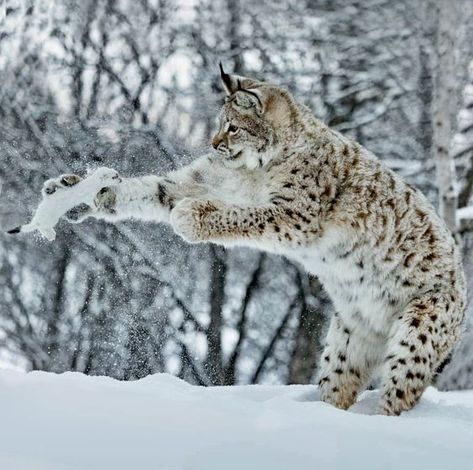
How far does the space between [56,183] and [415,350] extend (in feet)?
7.30

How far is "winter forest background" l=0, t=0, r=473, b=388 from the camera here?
41.6ft

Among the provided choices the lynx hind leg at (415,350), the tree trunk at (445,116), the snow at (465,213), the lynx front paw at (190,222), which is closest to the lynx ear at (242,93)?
the lynx front paw at (190,222)

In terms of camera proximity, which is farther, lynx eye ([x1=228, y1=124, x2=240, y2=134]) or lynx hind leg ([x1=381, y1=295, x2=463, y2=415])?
lynx eye ([x1=228, y1=124, x2=240, y2=134])

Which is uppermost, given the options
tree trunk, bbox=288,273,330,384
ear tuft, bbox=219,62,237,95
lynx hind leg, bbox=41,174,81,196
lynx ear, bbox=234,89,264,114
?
ear tuft, bbox=219,62,237,95

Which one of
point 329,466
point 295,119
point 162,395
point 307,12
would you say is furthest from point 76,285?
point 329,466

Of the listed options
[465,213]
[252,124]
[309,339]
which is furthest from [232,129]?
[309,339]

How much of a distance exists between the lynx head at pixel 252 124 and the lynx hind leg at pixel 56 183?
97 cm

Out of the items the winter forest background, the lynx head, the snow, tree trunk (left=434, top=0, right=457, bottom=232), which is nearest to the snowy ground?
the lynx head

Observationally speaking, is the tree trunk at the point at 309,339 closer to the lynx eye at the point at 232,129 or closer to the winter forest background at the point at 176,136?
the winter forest background at the point at 176,136

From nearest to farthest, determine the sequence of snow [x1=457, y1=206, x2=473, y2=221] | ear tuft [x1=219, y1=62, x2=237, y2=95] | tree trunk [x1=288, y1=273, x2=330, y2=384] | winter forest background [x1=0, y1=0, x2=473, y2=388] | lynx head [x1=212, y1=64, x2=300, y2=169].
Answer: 1. lynx head [x1=212, y1=64, x2=300, y2=169]
2. ear tuft [x1=219, y1=62, x2=237, y2=95]
3. snow [x1=457, y1=206, x2=473, y2=221]
4. winter forest background [x1=0, y1=0, x2=473, y2=388]
5. tree trunk [x1=288, y1=273, x2=330, y2=384]

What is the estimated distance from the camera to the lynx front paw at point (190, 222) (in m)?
5.64

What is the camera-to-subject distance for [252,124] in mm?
6316

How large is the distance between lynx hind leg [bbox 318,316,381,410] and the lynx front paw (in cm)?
110

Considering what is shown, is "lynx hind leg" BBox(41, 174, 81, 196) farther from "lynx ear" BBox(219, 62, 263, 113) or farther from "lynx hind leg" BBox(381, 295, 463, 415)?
"lynx hind leg" BBox(381, 295, 463, 415)
